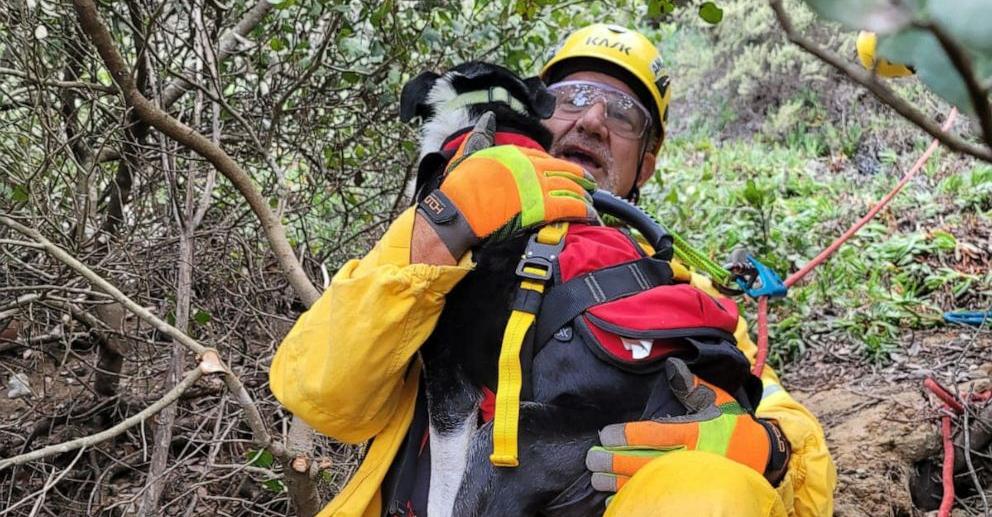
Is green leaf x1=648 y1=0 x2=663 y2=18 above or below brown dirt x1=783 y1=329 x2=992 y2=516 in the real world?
above

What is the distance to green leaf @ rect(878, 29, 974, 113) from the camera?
0.39m

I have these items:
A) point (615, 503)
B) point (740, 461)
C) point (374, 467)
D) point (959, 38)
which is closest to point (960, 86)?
point (959, 38)

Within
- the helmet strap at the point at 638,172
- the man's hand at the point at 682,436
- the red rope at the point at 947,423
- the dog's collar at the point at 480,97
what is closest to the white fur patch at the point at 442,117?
the dog's collar at the point at 480,97

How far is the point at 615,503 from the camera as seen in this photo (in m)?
1.65

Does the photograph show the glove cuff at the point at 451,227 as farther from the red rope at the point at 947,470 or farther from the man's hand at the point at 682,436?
the red rope at the point at 947,470

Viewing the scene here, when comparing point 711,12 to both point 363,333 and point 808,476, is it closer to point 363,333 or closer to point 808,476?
point 808,476

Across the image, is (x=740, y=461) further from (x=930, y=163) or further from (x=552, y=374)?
(x=930, y=163)

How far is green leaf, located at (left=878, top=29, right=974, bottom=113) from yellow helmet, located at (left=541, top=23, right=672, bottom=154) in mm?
3000

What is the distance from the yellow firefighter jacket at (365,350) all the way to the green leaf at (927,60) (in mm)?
1386

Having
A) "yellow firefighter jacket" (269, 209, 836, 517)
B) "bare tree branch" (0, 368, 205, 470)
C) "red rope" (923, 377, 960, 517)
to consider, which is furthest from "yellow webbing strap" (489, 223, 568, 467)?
"red rope" (923, 377, 960, 517)

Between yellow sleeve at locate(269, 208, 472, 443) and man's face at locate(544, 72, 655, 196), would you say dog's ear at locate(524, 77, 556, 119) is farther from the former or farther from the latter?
man's face at locate(544, 72, 655, 196)

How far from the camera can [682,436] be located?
5.76 feet

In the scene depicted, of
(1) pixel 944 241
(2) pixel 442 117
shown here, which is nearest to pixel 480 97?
(2) pixel 442 117

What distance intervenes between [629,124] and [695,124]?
6.93 m
